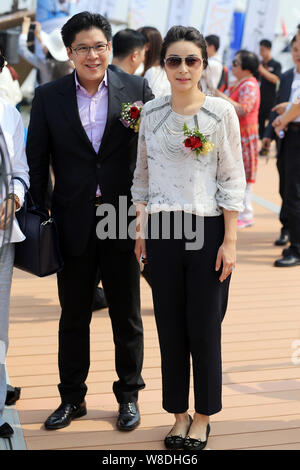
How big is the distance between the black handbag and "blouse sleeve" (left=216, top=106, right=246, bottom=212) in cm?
72

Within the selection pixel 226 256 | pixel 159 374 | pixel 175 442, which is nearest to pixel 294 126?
pixel 159 374

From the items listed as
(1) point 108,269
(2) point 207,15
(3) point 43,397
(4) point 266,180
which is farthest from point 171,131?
(2) point 207,15

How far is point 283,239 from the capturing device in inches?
251

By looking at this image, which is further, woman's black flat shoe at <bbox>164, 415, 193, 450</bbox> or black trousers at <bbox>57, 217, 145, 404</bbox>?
black trousers at <bbox>57, 217, 145, 404</bbox>

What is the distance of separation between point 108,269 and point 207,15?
13962 millimetres

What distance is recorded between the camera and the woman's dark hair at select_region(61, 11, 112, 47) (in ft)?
8.90

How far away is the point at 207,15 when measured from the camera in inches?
Answer: 619

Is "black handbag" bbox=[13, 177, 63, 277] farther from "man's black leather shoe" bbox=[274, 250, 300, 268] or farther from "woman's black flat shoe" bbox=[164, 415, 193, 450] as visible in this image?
"man's black leather shoe" bbox=[274, 250, 300, 268]

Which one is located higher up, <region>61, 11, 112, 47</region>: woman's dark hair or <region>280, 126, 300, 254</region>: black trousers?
<region>61, 11, 112, 47</region>: woman's dark hair

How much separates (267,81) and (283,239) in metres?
7.14

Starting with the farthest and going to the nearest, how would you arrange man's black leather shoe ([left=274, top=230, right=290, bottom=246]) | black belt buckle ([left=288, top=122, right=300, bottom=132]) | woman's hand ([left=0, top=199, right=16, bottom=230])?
man's black leather shoe ([left=274, top=230, right=290, bottom=246])
black belt buckle ([left=288, top=122, right=300, bottom=132])
woman's hand ([left=0, top=199, right=16, bottom=230])

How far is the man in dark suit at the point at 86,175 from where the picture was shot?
2771 mm

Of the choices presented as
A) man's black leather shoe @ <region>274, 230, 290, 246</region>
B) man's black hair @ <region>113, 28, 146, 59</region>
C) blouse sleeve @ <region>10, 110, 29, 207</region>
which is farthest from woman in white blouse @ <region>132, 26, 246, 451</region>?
man's black leather shoe @ <region>274, 230, 290, 246</region>
